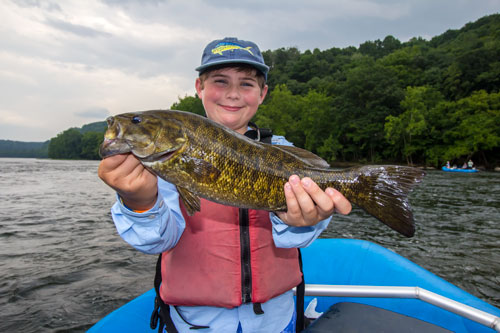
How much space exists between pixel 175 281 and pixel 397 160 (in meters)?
59.4

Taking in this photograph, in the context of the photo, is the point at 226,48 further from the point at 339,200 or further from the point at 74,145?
the point at 74,145

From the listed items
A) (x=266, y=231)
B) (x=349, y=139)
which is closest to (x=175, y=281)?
(x=266, y=231)

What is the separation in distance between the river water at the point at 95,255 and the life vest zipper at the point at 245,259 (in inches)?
179

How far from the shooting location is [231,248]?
2.97 m

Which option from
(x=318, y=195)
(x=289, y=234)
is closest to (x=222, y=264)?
(x=289, y=234)

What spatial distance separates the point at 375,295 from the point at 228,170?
2618 millimetres

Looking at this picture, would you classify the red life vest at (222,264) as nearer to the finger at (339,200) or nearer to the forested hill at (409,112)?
the finger at (339,200)

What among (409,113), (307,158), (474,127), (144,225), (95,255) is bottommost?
(95,255)

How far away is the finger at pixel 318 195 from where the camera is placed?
2391mm

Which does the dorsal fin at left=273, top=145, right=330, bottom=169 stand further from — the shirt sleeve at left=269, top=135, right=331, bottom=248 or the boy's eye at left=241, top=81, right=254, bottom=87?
the boy's eye at left=241, top=81, right=254, bottom=87

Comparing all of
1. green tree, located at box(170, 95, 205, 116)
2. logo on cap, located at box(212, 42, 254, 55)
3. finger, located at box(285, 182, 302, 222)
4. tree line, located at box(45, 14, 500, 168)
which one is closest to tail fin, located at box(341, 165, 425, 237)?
finger, located at box(285, 182, 302, 222)

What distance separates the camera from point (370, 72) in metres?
62.7

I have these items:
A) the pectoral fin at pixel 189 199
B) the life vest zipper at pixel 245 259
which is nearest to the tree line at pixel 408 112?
the life vest zipper at pixel 245 259

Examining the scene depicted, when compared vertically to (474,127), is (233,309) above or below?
below
